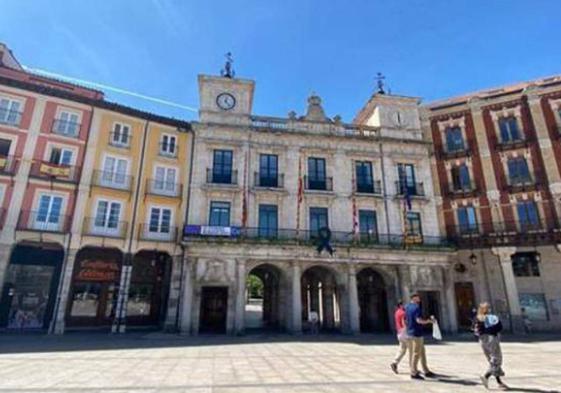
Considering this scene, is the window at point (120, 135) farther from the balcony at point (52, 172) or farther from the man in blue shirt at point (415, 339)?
the man in blue shirt at point (415, 339)

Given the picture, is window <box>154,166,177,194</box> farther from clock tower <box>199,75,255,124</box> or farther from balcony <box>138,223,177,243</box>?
clock tower <box>199,75,255,124</box>

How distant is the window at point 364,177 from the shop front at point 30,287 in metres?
21.3

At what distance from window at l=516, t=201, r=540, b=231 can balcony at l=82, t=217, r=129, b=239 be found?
2782cm

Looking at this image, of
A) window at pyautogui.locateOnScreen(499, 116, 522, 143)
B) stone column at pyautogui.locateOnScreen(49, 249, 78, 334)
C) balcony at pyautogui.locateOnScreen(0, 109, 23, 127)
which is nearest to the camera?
stone column at pyautogui.locateOnScreen(49, 249, 78, 334)

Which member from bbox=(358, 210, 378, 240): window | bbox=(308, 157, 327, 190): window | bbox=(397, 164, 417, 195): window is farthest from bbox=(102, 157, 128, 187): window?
bbox=(397, 164, 417, 195): window

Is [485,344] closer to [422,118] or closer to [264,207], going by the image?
[264,207]

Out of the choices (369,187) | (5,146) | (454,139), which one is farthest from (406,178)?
(5,146)

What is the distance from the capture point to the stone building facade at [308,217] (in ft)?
70.1

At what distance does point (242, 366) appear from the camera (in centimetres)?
1049

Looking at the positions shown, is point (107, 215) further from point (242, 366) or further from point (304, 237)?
point (242, 366)

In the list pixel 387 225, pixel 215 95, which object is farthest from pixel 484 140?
pixel 215 95

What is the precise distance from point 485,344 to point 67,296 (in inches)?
854

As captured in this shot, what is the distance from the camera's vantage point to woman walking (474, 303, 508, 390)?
7402 millimetres

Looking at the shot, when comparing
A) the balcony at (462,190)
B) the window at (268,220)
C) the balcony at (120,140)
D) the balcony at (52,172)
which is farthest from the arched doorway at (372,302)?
the balcony at (52,172)
